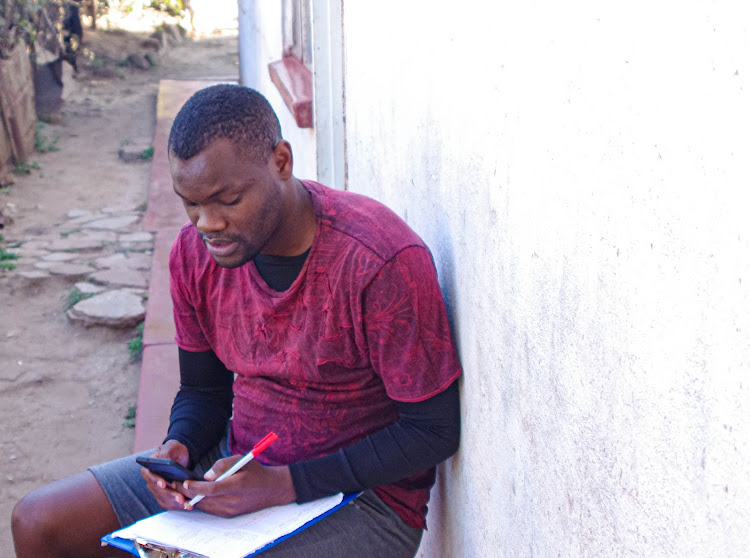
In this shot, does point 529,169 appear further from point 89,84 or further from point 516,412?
point 89,84

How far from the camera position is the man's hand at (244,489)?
5.90 feet

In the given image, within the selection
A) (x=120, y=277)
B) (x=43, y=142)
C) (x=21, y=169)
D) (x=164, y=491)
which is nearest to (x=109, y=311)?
(x=120, y=277)

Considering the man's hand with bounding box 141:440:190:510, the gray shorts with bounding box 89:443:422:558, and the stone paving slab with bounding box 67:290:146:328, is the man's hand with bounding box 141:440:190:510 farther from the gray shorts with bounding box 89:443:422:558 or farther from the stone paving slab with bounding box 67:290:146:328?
the stone paving slab with bounding box 67:290:146:328

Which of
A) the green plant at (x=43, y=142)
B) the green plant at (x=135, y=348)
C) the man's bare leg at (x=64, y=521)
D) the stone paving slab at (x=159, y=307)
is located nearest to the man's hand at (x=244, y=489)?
the man's bare leg at (x=64, y=521)

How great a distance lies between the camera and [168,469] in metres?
1.86

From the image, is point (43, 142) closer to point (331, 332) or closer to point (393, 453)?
point (331, 332)

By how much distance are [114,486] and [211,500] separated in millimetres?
380

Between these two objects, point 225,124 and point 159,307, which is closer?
point 225,124

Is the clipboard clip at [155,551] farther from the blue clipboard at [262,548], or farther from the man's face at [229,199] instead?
the man's face at [229,199]

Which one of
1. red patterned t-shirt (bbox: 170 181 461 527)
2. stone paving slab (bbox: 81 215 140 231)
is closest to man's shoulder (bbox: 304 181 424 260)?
red patterned t-shirt (bbox: 170 181 461 527)

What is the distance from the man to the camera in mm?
1767

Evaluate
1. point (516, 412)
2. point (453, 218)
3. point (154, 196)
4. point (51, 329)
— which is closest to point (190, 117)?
point (453, 218)

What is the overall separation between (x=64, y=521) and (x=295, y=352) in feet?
2.41

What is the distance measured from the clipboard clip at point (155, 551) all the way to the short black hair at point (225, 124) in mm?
848
